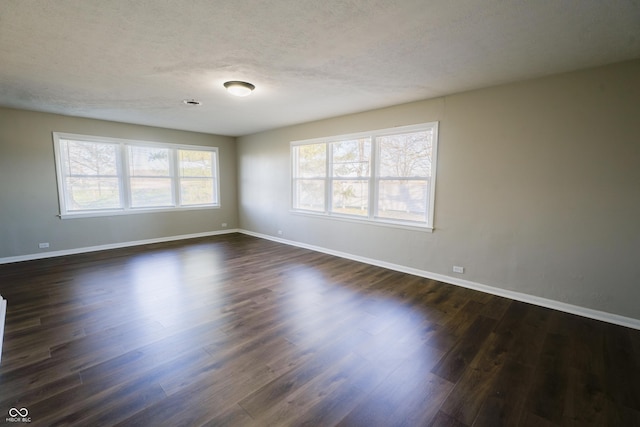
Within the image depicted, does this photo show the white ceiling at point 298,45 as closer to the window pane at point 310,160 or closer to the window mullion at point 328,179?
the window mullion at point 328,179

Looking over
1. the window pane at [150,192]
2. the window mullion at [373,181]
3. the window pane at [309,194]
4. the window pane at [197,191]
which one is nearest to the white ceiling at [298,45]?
the window mullion at [373,181]

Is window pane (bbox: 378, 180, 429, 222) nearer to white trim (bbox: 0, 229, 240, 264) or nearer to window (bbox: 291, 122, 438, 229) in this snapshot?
window (bbox: 291, 122, 438, 229)

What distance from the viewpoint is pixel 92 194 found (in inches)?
217

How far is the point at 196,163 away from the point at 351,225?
4395 mm

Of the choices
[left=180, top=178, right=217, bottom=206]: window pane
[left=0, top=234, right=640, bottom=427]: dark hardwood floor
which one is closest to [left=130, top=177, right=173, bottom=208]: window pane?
[left=180, top=178, right=217, bottom=206]: window pane

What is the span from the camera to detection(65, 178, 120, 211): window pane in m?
5.31

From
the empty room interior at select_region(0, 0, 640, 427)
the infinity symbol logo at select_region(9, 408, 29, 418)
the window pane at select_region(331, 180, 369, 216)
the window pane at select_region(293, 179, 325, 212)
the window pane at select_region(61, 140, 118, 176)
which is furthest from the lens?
the window pane at select_region(293, 179, 325, 212)

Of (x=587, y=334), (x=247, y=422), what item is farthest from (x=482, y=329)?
(x=247, y=422)

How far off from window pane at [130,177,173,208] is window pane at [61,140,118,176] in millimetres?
481

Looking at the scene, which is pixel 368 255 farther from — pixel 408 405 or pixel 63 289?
pixel 63 289

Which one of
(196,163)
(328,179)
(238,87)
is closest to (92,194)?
(196,163)

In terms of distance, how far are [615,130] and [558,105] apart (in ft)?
1.85

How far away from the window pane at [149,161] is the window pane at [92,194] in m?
0.49

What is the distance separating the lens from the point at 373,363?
86.7 inches
